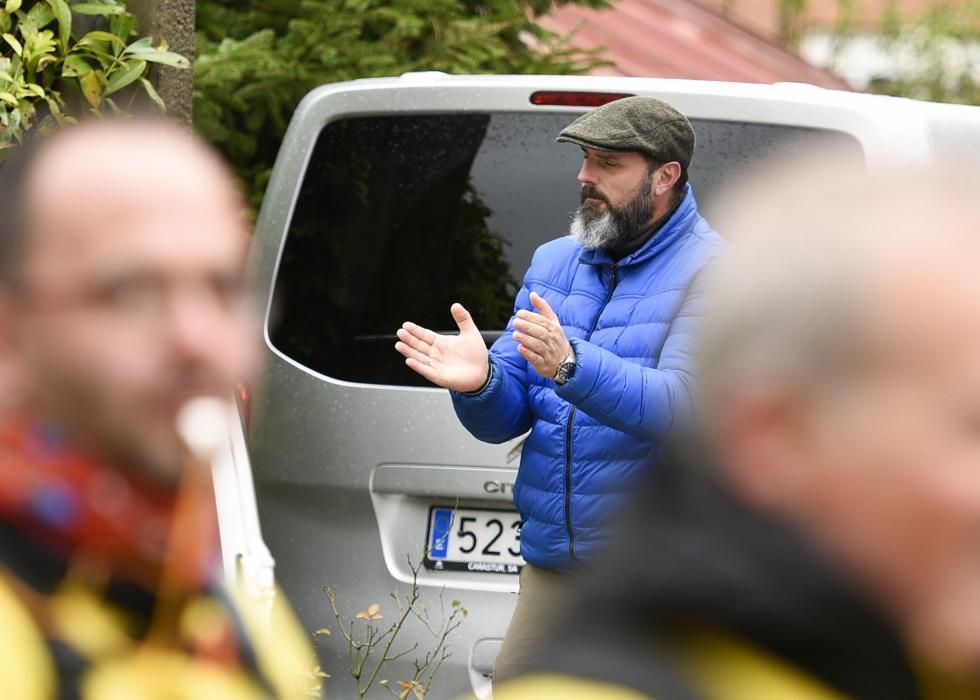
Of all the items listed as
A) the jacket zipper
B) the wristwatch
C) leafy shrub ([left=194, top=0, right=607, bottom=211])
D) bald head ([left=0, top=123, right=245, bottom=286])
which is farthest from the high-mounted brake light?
bald head ([left=0, top=123, right=245, bottom=286])

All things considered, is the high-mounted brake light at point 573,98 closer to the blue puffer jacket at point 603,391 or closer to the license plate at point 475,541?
the blue puffer jacket at point 603,391

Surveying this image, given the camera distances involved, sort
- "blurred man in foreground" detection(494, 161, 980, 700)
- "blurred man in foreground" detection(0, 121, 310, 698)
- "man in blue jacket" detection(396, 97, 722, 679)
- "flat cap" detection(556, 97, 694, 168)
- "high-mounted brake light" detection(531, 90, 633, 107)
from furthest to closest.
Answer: "high-mounted brake light" detection(531, 90, 633, 107) < "flat cap" detection(556, 97, 694, 168) < "man in blue jacket" detection(396, 97, 722, 679) < "blurred man in foreground" detection(0, 121, 310, 698) < "blurred man in foreground" detection(494, 161, 980, 700)

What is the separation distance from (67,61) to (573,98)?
52.2 inches

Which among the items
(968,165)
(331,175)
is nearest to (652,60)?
(331,175)

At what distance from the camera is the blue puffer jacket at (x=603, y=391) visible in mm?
3229

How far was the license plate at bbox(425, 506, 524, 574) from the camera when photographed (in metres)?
3.99

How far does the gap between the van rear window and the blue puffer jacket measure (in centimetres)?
43

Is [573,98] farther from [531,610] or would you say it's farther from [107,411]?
[107,411]

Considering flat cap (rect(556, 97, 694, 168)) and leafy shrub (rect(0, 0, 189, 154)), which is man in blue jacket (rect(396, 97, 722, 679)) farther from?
leafy shrub (rect(0, 0, 189, 154))

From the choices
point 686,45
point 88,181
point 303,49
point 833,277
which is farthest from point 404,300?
point 686,45

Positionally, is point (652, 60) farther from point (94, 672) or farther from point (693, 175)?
point (94, 672)

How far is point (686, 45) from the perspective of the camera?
15516mm

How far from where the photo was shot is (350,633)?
13.4 ft

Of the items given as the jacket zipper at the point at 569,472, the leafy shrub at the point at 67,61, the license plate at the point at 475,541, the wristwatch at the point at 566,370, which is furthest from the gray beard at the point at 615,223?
the leafy shrub at the point at 67,61
